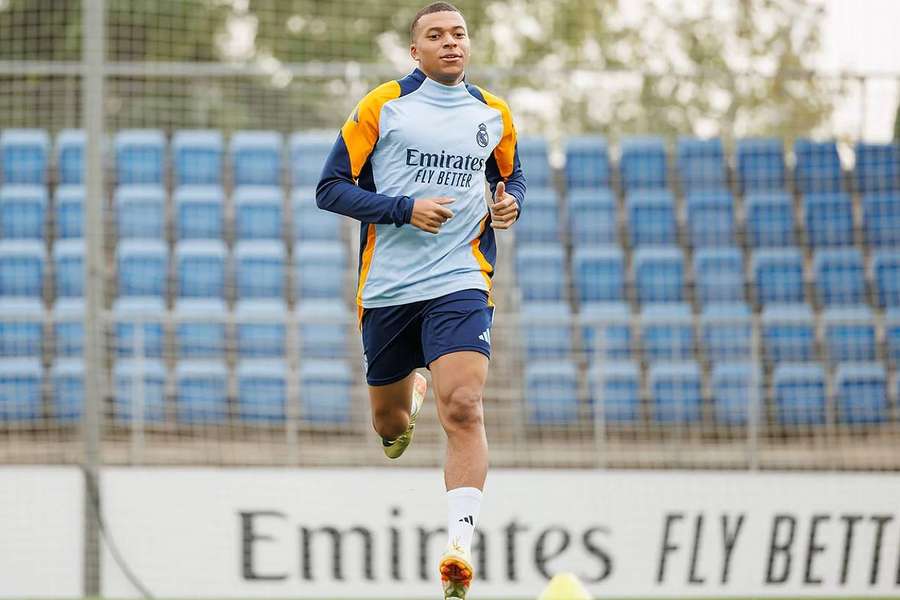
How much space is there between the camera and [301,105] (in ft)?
37.2

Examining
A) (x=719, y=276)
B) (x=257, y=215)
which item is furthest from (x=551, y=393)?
(x=257, y=215)

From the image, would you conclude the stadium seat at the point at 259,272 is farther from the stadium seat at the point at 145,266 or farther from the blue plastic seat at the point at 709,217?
the blue plastic seat at the point at 709,217

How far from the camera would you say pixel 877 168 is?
1081cm

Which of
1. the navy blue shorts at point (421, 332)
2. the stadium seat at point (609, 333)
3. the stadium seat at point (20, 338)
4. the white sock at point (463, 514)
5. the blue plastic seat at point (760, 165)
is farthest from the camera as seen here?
the blue plastic seat at point (760, 165)

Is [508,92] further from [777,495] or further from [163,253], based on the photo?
[777,495]

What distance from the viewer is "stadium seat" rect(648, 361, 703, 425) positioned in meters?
9.99

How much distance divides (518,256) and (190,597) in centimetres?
371

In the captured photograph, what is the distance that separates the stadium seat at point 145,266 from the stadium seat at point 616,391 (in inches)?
134

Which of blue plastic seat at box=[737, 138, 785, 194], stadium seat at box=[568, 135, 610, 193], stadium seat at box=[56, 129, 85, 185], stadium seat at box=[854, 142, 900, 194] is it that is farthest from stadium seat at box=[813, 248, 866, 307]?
stadium seat at box=[56, 129, 85, 185]

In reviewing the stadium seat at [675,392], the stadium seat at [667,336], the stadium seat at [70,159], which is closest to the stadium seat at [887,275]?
the stadium seat at [667,336]

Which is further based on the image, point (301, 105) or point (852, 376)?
point (301, 105)

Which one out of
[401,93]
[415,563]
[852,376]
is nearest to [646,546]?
Result: [415,563]

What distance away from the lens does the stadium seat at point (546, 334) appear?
10.4m

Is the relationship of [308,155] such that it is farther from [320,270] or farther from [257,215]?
[320,270]
